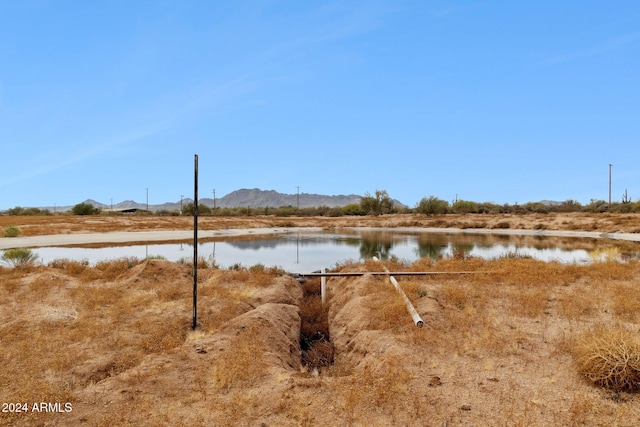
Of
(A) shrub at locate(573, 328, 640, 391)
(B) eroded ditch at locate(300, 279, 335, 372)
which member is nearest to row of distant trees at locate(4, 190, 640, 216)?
(B) eroded ditch at locate(300, 279, 335, 372)

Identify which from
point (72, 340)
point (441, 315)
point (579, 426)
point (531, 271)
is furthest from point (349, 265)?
point (579, 426)

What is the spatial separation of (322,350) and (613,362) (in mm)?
6963

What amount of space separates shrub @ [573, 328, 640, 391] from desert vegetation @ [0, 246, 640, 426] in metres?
0.03

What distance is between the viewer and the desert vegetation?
6258 millimetres

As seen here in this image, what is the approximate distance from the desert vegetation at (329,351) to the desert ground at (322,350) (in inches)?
1.5

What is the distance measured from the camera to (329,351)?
1101cm

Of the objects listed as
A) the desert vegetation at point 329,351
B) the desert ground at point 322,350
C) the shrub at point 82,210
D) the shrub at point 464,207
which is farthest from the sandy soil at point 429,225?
the desert vegetation at point 329,351

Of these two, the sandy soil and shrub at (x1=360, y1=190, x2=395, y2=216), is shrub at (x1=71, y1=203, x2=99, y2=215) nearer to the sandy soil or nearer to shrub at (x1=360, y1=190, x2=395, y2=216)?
the sandy soil

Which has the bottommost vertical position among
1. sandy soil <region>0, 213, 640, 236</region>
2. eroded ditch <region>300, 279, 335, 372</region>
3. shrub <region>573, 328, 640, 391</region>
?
eroded ditch <region>300, 279, 335, 372</region>

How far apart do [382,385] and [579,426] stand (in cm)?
298

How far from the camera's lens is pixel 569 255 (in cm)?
2927

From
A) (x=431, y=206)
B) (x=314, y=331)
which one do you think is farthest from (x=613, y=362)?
(x=431, y=206)

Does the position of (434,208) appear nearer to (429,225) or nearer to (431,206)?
(431,206)

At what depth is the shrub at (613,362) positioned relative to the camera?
673 centimetres
